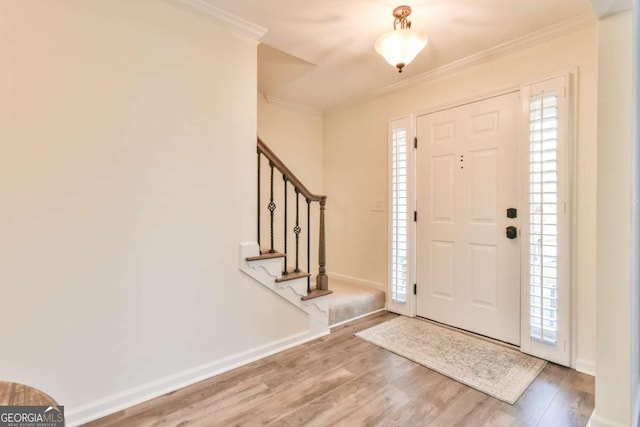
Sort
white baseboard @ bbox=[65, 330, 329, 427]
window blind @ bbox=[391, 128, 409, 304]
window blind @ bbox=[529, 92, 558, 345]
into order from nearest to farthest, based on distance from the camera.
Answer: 1. white baseboard @ bbox=[65, 330, 329, 427]
2. window blind @ bbox=[529, 92, 558, 345]
3. window blind @ bbox=[391, 128, 409, 304]

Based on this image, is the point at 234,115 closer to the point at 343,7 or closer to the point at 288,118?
the point at 343,7

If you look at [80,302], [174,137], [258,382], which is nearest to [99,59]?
[174,137]

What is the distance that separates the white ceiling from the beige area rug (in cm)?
244

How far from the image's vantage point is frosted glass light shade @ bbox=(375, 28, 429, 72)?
1968 mm

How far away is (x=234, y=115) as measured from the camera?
7.32 feet

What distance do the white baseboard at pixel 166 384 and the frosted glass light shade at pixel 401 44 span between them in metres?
2.24

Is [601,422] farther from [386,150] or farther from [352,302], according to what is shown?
[386,150]

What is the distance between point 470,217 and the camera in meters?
2.78

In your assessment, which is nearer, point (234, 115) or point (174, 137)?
point (174, 137)

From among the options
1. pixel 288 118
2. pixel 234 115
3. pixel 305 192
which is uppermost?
pixel 288 118

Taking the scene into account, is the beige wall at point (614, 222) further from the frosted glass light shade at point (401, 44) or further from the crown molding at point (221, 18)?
the crown molding at point (221, 18)

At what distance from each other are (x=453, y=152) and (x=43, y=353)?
3.22m

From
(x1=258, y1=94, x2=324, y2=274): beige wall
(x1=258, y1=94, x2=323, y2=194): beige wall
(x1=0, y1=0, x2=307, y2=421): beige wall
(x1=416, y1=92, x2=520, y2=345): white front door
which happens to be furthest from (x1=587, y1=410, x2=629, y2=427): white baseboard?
(x1=258, y1=94, x2=323, y2=194): beige wall

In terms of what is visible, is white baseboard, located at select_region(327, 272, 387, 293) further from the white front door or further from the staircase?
the white front door
